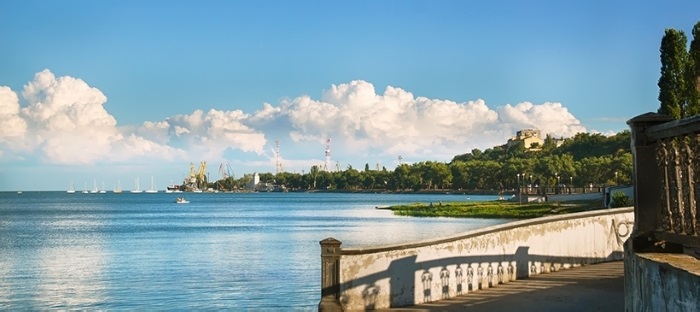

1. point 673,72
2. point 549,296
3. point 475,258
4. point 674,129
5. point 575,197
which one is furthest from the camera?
point 575,197

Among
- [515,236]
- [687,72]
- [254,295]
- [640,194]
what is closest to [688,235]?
[640,194]

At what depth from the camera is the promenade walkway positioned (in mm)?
13297

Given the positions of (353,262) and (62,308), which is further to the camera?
(62,308)

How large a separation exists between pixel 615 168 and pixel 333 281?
145m

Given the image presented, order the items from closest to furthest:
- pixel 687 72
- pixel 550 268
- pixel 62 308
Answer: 1. pixel 550 268
2. pixel 62 308
3. pixel 687 72

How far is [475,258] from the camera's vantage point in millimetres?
15141

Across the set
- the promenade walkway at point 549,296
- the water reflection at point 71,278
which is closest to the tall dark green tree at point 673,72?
the water reflection at point 71,278

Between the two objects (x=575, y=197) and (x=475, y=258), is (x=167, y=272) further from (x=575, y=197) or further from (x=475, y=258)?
(x=575, y=197)

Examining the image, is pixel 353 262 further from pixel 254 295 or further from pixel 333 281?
pixel 254 295

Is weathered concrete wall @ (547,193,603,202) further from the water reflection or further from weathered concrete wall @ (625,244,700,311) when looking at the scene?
weathered concrete wall @ (625,244,700,311)

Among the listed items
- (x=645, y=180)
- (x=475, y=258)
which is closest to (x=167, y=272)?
(x=475, y=258)

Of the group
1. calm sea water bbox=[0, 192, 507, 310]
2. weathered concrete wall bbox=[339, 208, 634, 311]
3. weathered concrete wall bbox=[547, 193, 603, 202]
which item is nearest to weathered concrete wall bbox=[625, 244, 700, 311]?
weathered concrete wall bbox=[339, 208, 634, 311]

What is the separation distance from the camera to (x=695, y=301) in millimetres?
7098

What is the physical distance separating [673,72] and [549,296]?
4279 cm
